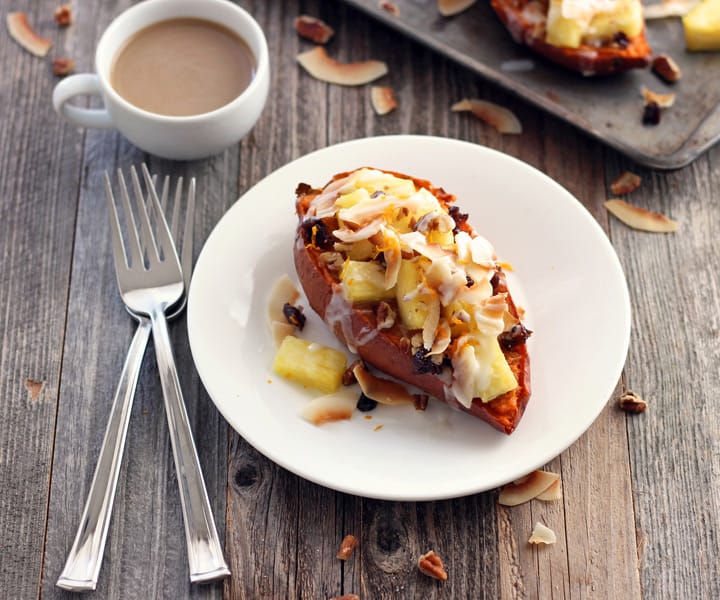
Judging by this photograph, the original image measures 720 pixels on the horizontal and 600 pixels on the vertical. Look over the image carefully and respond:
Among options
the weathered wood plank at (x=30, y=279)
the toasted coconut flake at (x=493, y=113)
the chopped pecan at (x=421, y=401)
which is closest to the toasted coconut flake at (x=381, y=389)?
the chopped pecan at (x=421, y=401)

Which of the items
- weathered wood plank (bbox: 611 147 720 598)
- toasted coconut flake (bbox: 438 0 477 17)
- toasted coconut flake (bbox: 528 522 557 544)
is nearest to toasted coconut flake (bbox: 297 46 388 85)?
toasted coconut flake (bbox: 438 0 477 17)

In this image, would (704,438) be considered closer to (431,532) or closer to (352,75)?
(431,532)

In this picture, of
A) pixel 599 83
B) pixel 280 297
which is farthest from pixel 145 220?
pixel 599 83

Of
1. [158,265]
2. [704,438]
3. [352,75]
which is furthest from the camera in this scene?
[352,75]

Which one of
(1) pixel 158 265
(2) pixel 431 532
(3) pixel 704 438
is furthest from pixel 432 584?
(1) pixel 158 265

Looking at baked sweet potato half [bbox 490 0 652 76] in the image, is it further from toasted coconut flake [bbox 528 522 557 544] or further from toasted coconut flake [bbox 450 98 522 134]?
toasted coconut flake [bbox 528 522 557 544]

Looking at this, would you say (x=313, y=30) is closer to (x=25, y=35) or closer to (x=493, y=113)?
(x=493, y=113)
